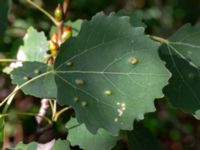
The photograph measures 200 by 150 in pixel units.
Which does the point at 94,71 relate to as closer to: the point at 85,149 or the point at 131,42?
the point at 131,42

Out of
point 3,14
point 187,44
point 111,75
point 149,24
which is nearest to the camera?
point 111,75

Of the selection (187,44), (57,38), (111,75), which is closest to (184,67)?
(187,44)

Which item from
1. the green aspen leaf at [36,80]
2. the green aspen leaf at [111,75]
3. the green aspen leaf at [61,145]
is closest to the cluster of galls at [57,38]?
the green aspen leaf at [36,80]

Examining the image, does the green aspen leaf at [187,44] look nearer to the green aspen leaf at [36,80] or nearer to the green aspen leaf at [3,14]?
the green aspen leaf at [36,80]

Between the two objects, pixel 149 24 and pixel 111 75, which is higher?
pixel 149 24

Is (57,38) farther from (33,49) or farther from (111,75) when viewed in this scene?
(111,75)

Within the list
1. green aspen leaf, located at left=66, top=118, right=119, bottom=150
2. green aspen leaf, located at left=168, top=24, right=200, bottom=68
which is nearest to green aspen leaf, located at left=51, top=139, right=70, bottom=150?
green aspen leaf, located at left=66, top=118, right=119, bottom=150
